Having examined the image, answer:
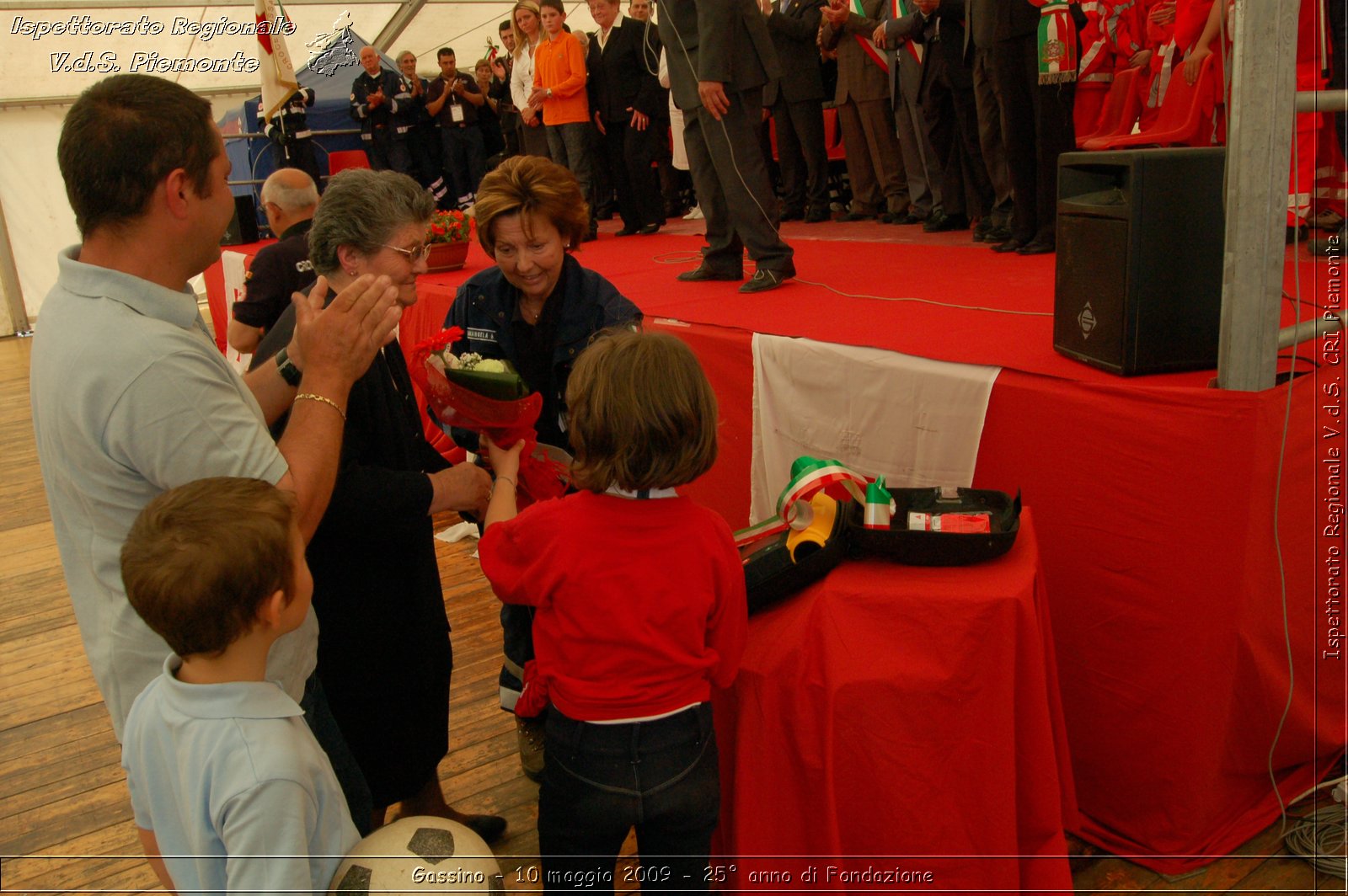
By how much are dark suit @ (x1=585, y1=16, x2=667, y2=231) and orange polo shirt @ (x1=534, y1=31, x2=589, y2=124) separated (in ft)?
0.63

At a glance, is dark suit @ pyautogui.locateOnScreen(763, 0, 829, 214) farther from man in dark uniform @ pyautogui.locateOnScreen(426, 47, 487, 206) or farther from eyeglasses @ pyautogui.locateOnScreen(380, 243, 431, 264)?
eyeglasses @ pyautogui.locateOnScreen(380, 243, 431, 264)

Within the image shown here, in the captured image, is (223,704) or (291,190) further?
(291,190)

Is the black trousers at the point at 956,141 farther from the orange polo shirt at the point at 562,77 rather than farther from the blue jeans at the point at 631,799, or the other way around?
the blue jeans at the point at 631,799

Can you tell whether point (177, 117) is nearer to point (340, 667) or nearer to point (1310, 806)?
point (340, 667)

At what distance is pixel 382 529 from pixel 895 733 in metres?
0.93

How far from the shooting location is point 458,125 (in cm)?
1022

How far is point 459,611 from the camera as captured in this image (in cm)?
365

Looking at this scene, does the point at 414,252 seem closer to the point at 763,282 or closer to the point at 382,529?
the point at 382,529

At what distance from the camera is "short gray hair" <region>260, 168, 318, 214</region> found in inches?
170

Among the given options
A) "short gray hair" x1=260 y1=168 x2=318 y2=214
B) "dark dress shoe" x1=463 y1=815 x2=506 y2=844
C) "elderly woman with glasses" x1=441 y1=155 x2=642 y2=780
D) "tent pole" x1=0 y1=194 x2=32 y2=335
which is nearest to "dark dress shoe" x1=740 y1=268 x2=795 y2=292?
"elderly woman with glasses" x1=441 y1=155 x2=642 y2=780

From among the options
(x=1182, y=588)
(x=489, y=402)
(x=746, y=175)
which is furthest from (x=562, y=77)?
(x=1182, y=588)

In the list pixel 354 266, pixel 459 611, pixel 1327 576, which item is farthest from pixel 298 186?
pixel 1327 576

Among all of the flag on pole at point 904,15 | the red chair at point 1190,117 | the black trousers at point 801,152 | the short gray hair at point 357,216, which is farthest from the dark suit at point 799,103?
the short gray hair at point 357,216

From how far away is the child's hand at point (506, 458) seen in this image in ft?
6.27
